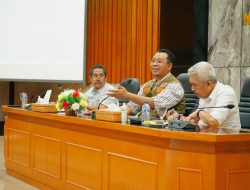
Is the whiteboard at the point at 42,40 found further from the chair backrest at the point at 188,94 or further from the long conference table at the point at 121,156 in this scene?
the chair backrest at the point at 188,94

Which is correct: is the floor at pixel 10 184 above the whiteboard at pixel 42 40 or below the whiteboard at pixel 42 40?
below

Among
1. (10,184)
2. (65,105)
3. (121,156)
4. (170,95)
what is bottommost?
(10,184)

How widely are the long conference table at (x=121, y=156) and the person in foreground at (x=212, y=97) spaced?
214 mm

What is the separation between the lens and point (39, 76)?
8523mm

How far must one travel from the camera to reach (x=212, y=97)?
3.54 meters

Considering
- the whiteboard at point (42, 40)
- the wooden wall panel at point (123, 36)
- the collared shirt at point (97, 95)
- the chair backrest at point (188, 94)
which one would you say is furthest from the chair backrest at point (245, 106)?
the whiteboard at point (42, 40)

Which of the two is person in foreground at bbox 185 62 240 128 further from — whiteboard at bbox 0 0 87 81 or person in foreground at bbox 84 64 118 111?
whiteboard at bbox 0 0 87 81

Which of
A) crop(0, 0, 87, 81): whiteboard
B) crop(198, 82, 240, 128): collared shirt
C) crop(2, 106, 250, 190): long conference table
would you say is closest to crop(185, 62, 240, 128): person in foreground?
crop(198, 82, 240, 128): collared shirt

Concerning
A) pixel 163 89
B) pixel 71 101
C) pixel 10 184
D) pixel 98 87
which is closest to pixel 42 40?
pixel 98 87

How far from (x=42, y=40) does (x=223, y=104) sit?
5.61m

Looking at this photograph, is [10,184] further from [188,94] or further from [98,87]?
[188,94]

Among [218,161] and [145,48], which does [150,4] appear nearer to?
[145,48]

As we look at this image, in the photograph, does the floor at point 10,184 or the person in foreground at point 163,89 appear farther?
the floor at point 10,184

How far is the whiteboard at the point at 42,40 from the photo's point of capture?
827cm
